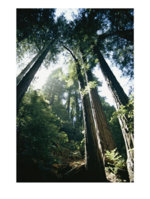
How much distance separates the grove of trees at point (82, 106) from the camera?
96.9 inches

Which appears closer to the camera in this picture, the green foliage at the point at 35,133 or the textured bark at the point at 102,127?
the green foliage at the point at 35,133

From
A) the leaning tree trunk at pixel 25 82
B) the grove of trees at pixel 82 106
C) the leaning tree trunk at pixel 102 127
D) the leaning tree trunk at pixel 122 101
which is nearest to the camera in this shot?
the leaning tree trunk at pixel 122 101

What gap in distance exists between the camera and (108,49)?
5062 millimetres

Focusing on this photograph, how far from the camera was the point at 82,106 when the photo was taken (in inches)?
185

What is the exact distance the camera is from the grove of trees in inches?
96.9

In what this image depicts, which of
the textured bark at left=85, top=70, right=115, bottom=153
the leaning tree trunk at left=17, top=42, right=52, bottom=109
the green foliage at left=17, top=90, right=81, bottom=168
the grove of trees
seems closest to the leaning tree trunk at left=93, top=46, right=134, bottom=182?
the grove of trees

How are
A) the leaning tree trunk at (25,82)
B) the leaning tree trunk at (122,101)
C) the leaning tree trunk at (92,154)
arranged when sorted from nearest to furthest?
the leaning tree trunk at (122,101) < the leaning tree trunk at (92,154) < the leaning tree trunk at (25,82)

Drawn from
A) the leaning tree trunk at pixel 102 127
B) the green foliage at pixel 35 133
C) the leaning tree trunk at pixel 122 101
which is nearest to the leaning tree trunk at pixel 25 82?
the green foliage at pixel 35 133

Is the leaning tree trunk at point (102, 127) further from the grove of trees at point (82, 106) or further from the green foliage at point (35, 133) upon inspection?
the green foliage at point (35, 133)
